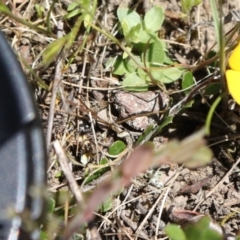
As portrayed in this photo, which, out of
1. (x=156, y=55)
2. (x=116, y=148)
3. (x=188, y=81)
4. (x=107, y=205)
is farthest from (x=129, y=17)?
(x=107, y=205)

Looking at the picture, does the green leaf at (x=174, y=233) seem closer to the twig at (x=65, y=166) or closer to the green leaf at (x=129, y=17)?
the twig at (x=65, y=166)

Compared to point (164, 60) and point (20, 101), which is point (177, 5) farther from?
point (20, 101)

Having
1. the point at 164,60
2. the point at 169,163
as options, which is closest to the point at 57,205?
the point at 169,163

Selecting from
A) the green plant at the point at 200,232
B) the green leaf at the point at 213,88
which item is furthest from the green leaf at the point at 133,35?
the green plant at the point at 200,232

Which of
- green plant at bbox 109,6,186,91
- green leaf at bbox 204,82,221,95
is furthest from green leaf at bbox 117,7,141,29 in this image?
green leaf at bbox 204,82,221,95

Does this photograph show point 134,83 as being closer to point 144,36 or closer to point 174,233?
point 144,36

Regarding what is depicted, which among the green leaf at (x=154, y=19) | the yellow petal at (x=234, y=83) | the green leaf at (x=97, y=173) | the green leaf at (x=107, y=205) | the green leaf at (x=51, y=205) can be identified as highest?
the green leaf at (x=154, y=19)

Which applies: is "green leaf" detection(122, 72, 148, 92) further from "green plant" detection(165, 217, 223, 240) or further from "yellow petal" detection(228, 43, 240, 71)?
"green plant" detection(165, 217, 223, 240)

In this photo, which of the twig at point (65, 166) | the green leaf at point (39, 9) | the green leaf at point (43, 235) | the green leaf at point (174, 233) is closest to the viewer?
the twig at point (65, 166)
